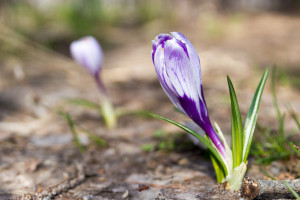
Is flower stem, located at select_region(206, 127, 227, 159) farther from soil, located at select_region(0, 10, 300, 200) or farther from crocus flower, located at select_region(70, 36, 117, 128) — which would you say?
crocus flower, located at select_region(70, 36, 117, 128)

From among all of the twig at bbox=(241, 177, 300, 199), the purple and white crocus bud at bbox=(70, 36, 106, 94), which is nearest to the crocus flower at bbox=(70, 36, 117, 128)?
the purple and white crocus bud at bbox=(70, 36, 106, 94)

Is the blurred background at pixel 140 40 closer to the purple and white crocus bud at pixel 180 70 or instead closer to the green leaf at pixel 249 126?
the green leaf at pixel 249 126

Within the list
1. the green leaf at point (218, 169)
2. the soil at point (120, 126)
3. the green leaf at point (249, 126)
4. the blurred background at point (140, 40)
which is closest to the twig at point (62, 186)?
the soil at point (120, 126)

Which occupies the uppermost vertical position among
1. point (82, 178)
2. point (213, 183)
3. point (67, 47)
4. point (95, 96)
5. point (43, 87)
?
point (67, 47)

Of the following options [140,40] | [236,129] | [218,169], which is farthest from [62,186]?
[140,40]

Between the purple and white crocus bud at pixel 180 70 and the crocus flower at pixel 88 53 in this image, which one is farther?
the crocus flower at pixel 88 53

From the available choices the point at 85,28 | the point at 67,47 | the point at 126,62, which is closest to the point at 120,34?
the point at 85,28

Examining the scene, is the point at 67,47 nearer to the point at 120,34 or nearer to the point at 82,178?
the point at 120,34
